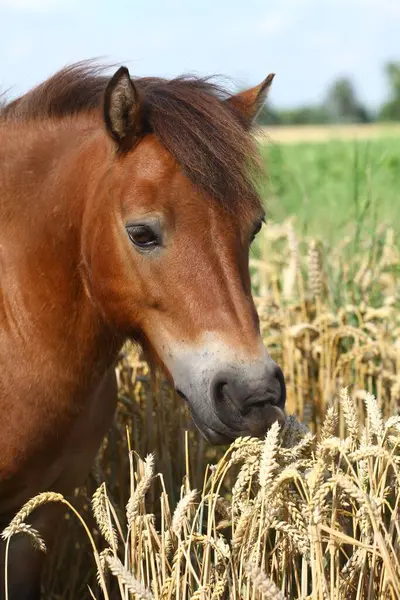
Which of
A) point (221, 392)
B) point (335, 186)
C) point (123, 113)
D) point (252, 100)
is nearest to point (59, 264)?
point (123, 113)

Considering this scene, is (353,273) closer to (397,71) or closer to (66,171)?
(66,171)

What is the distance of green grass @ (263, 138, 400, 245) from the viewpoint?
546cm

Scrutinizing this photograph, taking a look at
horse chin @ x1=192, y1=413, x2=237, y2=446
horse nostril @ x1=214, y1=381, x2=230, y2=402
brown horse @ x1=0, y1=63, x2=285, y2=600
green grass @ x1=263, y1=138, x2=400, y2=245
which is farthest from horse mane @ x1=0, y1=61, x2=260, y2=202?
horse chin @ x1=192, y1=413, x2=237, y2=446

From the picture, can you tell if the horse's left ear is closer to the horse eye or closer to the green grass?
the green grass

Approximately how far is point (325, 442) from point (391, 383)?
7.58 ft

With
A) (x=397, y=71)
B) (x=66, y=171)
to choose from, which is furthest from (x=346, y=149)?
(x=397, y=71)

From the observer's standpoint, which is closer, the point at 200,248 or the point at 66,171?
the point at 200,248

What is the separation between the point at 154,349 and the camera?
9.13ft

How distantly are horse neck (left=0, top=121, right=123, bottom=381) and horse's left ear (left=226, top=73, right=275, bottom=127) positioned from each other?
0.60 meters

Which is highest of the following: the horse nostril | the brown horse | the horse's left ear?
the horse's left ear

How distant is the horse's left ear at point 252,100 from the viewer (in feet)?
10.2

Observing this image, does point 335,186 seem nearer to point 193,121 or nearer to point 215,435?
point 193,121

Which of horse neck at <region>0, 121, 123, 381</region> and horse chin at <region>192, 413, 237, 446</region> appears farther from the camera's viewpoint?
horse neck at <region>0, 121, 123, 381</region>

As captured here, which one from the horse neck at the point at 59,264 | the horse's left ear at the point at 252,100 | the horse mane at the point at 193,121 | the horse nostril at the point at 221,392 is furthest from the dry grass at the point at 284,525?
the horse's left ear at the point at 252,100
